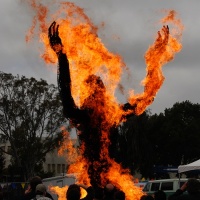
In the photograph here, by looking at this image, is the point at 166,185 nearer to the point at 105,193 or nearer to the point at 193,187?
the point at 105,193

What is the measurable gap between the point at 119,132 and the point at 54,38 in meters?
19.0

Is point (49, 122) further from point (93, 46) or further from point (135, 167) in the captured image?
point (93, 46)

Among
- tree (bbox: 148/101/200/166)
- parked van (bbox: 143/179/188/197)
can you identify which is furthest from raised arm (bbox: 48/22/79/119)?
tree (bbox: 148/101/200/166)

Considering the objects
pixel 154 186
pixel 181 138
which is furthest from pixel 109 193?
pixel 181 138

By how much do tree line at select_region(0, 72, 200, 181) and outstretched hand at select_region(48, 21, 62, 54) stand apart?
14445 mm

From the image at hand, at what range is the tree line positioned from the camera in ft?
141

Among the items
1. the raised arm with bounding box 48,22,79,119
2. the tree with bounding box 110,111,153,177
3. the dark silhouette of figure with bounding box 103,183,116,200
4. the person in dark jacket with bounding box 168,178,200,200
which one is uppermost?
the tree with bounding box 110,111,153,177

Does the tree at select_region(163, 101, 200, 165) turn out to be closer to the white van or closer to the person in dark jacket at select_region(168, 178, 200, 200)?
the white van

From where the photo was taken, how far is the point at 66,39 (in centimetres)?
1648

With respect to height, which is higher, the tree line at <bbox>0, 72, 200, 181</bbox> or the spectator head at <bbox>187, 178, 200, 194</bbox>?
the tree line at <bbox>0, 72, 200, 181</bbox>

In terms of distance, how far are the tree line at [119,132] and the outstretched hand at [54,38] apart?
14445 millimetres

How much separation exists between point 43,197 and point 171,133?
52222 mm

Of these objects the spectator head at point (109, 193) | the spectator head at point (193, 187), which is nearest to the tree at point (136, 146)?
the spectator head at point (109, 193)

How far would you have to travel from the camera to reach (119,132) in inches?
1335
